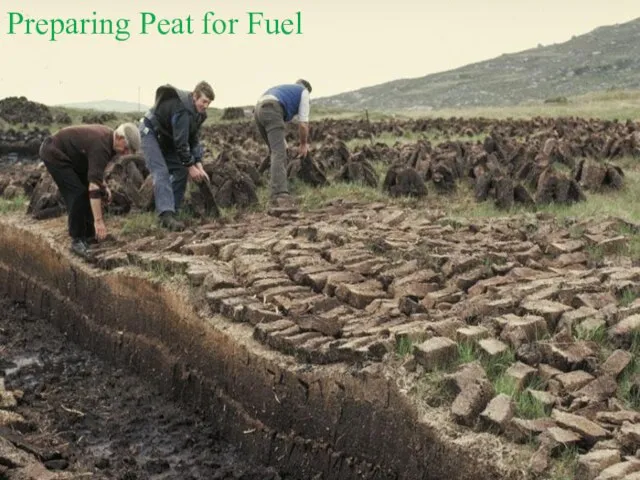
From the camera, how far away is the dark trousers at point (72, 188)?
30.9 ft

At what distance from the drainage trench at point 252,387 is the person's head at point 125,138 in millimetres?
1243

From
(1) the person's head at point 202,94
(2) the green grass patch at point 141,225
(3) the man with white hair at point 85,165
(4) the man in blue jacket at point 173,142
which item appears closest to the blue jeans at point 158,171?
(4) the man in blue jacket at point 173,142

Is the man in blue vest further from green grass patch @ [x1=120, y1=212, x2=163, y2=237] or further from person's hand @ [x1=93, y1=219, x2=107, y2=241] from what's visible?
person's hand @ [x1=93, y1=219, x2=107, y2=241]

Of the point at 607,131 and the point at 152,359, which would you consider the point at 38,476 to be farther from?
the point at 607,131

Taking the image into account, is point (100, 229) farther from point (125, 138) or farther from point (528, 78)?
point (528, 78)

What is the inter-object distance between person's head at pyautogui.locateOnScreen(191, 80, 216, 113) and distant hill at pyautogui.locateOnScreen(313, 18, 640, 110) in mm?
57651

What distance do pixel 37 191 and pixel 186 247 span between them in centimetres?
427

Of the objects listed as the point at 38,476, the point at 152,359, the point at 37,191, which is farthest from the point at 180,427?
the point at 37,191

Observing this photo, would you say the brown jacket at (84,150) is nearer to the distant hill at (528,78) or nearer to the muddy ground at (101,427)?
the muddy ground at (101,427)

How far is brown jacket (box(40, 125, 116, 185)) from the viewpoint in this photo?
29.4ft

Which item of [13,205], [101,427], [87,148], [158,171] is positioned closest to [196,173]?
[158,171]

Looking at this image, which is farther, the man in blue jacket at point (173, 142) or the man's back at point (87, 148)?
the man in blue jacket at point (173, 142)

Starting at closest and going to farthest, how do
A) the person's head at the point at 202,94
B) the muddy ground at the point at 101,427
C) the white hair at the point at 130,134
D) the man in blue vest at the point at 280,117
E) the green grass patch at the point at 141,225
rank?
the muddy ground at the point at 101,427 → the white hair at the point at 130,134 → the person's head at the point at 202,94 → the green grass patch at the point at 141,225 → the man in blue vest at the point at 280,117

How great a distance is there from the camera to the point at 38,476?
17.0ft
